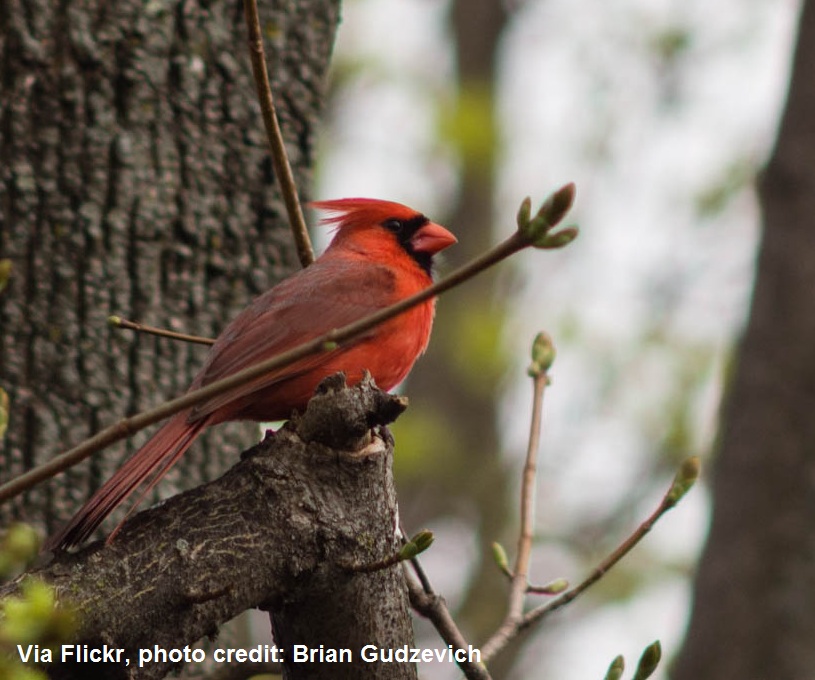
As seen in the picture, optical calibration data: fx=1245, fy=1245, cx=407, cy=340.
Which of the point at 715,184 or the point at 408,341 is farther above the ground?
the point at 715,184

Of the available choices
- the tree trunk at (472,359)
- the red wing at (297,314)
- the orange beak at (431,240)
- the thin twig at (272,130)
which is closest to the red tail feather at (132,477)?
the red wing at (297,314)

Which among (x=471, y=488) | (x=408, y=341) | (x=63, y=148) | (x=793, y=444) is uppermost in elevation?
(x=63, y=148)

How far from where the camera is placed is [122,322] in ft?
7.54

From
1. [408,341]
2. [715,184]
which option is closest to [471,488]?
[715,184]

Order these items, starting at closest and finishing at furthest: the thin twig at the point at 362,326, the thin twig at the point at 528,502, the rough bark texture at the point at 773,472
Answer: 1. the thin twig at the point at 362,326
2. the thin twig at the point at 528,502
3. the rough bark texture at the point at 773,472

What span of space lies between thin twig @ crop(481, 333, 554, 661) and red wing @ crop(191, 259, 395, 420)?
1.48 feet

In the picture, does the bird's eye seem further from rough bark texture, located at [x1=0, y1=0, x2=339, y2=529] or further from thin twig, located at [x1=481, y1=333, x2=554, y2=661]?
thin twig, located at [x1=481, y1=333, x2=554, y2=661]

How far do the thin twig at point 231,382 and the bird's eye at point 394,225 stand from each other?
6.49 feet

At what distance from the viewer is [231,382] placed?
4.99ft

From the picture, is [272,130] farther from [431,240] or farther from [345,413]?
[431,240]

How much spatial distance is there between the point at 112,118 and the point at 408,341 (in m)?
0.89

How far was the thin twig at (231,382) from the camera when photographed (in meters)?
1.42

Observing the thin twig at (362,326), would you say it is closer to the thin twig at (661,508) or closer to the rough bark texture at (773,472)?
the thin twig at (661,508)

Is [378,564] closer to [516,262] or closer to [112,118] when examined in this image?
[112,118]
